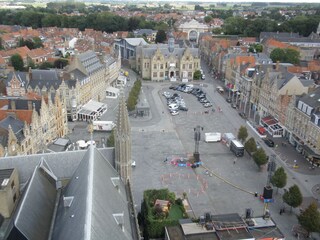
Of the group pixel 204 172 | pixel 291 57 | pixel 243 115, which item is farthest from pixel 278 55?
pixel 204 172

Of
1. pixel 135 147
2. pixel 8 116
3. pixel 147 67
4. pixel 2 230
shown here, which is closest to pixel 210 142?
pixel 135 147

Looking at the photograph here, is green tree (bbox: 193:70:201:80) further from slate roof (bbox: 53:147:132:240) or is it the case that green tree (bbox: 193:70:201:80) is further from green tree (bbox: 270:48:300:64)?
slate roof (bbox: 53:147:132:240)

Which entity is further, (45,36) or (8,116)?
(45,36)

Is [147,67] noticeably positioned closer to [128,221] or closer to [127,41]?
[127,41]

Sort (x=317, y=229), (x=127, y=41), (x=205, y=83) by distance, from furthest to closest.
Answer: (x=127, y=41) < (x=205, y=83) < (x=317, y=229)

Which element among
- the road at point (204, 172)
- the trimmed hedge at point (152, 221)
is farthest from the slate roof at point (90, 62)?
the trimmed hedge at point (152, 221)

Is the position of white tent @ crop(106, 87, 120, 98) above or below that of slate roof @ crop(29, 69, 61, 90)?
below

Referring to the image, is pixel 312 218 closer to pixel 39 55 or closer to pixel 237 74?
pixel 237 74

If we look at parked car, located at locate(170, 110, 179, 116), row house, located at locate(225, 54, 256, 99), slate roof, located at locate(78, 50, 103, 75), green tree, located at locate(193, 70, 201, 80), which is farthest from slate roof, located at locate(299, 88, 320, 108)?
green tree, located at locate(193, 70, 201, 80)
